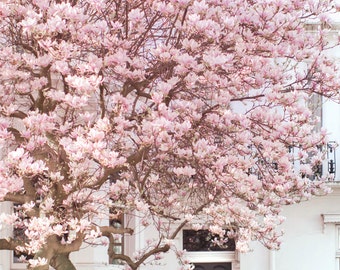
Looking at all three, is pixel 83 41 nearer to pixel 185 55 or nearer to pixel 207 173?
pixel 185 55

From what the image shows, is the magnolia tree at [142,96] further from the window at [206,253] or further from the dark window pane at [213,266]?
the dark window pane at [213,266]

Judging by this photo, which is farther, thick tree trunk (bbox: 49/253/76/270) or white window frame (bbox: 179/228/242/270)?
white window frame (bbox: 179/228/242/270)

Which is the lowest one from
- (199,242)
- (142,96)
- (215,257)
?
(215,257)

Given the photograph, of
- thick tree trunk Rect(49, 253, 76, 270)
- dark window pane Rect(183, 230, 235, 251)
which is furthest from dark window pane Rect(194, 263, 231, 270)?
thick tree trunk Rect(49, 253, 76, 270)

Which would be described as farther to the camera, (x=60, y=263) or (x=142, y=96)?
(x=60, y=263)

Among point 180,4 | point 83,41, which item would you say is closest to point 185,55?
point 180,4

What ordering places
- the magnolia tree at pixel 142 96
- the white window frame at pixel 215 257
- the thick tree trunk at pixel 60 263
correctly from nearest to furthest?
1. the magnolia tree at pixel 142 96
2. the thick tree trunk at pixel 60 263
3. the white window frame at pixel 215 257

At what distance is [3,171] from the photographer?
881 centimetres

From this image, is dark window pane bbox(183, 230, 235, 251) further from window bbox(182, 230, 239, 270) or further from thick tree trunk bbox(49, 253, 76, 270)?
thick tree trunk bbox(49, 253, 76, 270)

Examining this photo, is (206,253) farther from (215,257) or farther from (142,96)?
(142,96)

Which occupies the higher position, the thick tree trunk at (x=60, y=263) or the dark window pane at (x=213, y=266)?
the dark window pane at (x=213, y=266)

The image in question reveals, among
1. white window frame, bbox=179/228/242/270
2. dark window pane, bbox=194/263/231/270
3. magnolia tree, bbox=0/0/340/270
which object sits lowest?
dark window pane, bbox=194/263/231/270

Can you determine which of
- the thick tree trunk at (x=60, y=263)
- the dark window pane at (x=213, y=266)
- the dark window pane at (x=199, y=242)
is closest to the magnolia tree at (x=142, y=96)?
the thick tree trunk at (x=60, y=263)

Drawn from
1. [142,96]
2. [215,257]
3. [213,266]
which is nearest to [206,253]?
[215,257]
